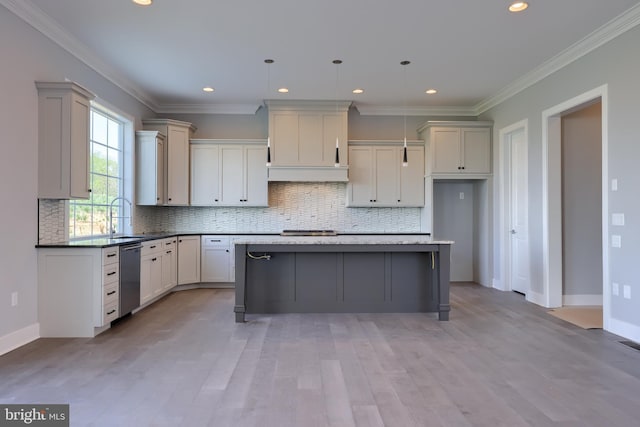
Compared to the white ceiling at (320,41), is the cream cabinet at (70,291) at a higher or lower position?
lower

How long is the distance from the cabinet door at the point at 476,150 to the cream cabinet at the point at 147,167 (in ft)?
16.1

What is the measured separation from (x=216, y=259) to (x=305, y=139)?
2.48 metres

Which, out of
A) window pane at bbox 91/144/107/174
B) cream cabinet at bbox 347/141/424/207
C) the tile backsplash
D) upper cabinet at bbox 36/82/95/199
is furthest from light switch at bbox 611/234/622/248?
window pane at bbox 91/144/107/174

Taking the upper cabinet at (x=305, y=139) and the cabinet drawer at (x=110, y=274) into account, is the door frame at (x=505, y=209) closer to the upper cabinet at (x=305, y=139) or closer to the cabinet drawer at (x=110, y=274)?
the upper cabinet at (x=305, y=139)

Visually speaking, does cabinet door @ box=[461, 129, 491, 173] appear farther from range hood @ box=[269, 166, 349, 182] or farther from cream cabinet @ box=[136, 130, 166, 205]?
cream cabinet @ box=[136, 130, 166, 205]

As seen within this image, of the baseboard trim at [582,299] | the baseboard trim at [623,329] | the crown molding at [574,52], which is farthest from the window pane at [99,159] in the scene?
the baseboard trim at [582,299]

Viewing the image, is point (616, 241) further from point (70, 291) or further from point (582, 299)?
point (70, 291)

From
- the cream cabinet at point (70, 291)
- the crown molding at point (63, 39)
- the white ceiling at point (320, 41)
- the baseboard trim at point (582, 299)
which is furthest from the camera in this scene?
the baseboard trim at point (582, 299)

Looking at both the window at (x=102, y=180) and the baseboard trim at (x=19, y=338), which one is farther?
the window at (x=102, y=180)

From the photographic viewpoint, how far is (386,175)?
6691 millimetres

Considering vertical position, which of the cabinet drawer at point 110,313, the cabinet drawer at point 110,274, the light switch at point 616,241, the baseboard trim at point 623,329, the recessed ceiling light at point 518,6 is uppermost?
the recessed ceiling light at point 518,6

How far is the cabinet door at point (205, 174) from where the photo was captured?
6547mm

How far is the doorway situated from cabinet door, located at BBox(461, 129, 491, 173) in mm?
306

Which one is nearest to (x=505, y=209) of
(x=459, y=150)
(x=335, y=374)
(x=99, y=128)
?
(x=459, y=150)
